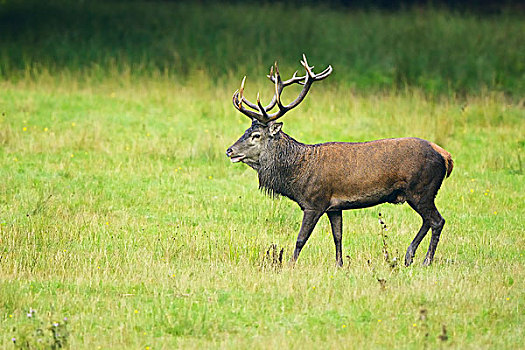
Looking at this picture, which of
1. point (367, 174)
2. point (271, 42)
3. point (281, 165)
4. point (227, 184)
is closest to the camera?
point (367, 174)

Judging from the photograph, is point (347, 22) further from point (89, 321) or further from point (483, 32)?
point (89, 321)

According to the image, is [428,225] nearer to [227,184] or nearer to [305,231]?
[305,231]

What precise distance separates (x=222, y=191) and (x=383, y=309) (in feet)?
19.4

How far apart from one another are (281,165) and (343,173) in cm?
77

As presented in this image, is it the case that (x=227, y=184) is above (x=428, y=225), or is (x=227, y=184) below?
below

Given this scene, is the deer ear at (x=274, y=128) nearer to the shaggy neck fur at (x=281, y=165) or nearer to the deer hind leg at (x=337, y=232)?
the shaggy neck fur at (x=281, y=165)

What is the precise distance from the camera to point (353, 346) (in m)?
7.20

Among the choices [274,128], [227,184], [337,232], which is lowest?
[227,184]

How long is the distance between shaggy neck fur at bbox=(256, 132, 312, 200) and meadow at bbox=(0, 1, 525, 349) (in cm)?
80

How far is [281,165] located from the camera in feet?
33.1

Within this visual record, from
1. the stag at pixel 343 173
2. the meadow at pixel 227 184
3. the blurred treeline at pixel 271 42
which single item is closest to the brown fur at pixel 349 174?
the stag at pixel 343 173

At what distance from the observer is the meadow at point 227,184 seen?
7.87m

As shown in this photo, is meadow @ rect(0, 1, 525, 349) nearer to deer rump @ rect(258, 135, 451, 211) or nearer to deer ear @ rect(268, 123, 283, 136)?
deer rump @ rect(258, 135, 451, 211)

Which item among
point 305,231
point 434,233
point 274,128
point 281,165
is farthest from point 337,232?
point 274,128
